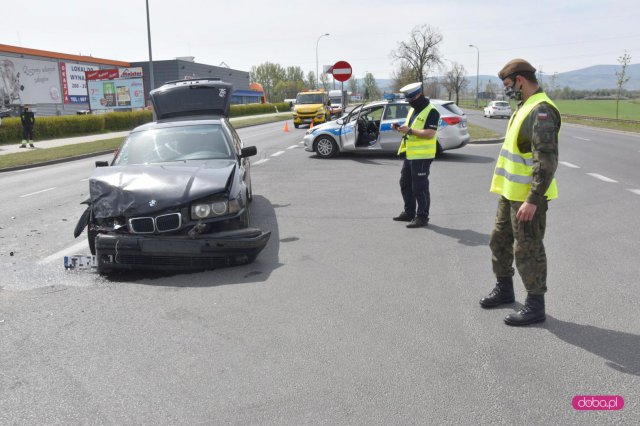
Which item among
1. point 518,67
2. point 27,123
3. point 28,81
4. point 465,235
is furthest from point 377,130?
point 28,81

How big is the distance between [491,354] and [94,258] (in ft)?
13.2

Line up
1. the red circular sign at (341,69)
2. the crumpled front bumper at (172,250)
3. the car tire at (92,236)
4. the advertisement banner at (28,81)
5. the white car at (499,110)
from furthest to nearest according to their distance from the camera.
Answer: the white car at (499,110), the advertisement banner at (28,81), the red circular sign at (341,69), the car tire at (92,236), the crumpled front bumper at (172,250)

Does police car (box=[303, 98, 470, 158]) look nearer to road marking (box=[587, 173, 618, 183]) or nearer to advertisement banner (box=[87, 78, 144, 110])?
road marking (box=[587, 173, 618, 183])

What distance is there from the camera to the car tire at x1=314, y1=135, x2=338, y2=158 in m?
15.5

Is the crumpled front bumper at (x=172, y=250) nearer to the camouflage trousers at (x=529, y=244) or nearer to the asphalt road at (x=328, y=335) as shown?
the asphalt road at (x=328, y=335)

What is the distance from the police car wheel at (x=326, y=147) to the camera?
15.5 metres

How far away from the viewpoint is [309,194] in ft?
Result: 32.9

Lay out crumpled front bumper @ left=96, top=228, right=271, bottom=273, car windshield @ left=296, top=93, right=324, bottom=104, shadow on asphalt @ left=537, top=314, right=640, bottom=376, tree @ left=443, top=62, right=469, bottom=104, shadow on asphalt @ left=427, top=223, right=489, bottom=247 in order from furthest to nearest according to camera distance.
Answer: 1. tree @ left=443, top=62, right=469, bottom=104
2. car windshield @ left=296, top=93, right=324, bottom=104
3. shadow on asphalt @ left=427, top=223, right=489, bottom=247
4. crumpled front bumper @ left=96, top=228, right=271, bottom=273
5. shadow on asphalt @ left=537, top=314, right=640, bottom=376

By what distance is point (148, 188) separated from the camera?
17.5 ft

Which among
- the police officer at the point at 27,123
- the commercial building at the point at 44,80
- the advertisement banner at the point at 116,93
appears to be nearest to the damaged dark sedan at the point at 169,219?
the police officer at the point at 27,123

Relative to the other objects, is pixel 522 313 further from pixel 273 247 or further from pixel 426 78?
pixel 426 78

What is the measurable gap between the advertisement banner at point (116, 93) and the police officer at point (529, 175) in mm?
44515

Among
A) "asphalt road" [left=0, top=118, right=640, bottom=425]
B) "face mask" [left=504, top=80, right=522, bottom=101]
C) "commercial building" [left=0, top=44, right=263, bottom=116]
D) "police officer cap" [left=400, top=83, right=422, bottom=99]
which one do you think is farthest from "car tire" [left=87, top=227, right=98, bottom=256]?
"commercial building" [left=0, top=44, right=263, bottom=116]

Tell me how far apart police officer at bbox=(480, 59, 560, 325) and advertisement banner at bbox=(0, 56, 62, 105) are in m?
47.1
